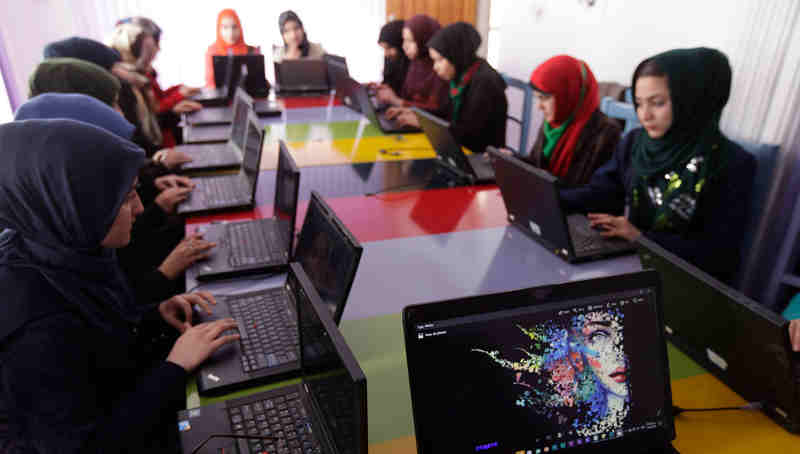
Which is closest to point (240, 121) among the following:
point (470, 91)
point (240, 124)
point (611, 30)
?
point (240, 124)

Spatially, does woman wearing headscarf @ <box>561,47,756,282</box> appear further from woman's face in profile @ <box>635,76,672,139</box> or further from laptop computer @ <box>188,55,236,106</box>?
laptop computer @ <box>188,55,236,106</box>

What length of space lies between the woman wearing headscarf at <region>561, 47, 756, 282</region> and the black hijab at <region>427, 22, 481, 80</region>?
1.52 metres

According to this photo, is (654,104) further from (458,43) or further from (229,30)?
(229,30)

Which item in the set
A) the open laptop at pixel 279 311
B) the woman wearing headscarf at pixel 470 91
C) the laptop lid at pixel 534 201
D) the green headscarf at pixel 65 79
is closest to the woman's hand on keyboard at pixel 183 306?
the open laptop at pixel 279 311

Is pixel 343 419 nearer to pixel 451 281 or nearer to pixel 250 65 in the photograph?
pixel 451 281

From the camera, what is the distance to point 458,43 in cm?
308

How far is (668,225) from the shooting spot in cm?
175

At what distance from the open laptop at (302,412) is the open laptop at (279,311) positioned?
69 millimetres

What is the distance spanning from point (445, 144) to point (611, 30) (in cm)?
220

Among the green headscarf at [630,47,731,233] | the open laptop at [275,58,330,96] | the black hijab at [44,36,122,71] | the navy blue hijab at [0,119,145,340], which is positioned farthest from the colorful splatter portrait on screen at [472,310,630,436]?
the open laptop at [275,58,330,96]

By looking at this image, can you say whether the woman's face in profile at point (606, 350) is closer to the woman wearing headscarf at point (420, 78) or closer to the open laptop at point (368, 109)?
the open laptop at point (368, 109)

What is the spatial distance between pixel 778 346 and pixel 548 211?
→ 746 mm

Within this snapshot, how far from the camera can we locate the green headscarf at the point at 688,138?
63.6 inches

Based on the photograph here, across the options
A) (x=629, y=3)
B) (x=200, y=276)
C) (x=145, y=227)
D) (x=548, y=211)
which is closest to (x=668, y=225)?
(x=548, y=211)
